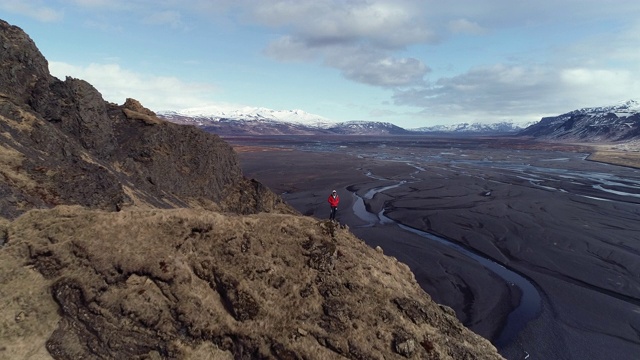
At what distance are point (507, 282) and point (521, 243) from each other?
9.75m

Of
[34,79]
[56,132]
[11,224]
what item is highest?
[34,79]

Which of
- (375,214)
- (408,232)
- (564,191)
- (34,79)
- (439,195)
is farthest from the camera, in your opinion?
(564,191)

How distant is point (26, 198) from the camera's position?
16406 millimetres

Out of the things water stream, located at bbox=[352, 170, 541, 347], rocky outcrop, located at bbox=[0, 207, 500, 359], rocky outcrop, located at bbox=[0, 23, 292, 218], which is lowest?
water stream, located at bbox=[352, 170, 541, 347]

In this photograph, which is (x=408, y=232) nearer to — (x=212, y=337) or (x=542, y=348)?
(x=542, y=348)

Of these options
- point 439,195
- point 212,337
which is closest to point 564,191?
point 439,195

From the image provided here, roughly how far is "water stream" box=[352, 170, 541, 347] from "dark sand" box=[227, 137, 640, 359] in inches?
7.4

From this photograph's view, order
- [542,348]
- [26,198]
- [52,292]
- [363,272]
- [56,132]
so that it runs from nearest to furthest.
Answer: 1. [52,292]
2. [363,272]
3. [26,198]
4. [542,348]
5. [56,132]

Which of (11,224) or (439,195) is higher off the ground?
(11,224)

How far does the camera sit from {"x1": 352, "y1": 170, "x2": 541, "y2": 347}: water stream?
2247 centimetres

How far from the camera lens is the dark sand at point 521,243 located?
74.0 feet

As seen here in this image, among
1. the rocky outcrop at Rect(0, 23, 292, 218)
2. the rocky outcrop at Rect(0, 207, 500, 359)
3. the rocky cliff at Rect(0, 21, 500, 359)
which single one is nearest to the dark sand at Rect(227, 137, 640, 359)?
the rocky cliff at Rect(0, 21, 500, 359)

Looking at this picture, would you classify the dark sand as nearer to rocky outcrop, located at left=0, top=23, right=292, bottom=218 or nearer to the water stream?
the water stream

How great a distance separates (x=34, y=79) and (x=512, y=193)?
59522mm
